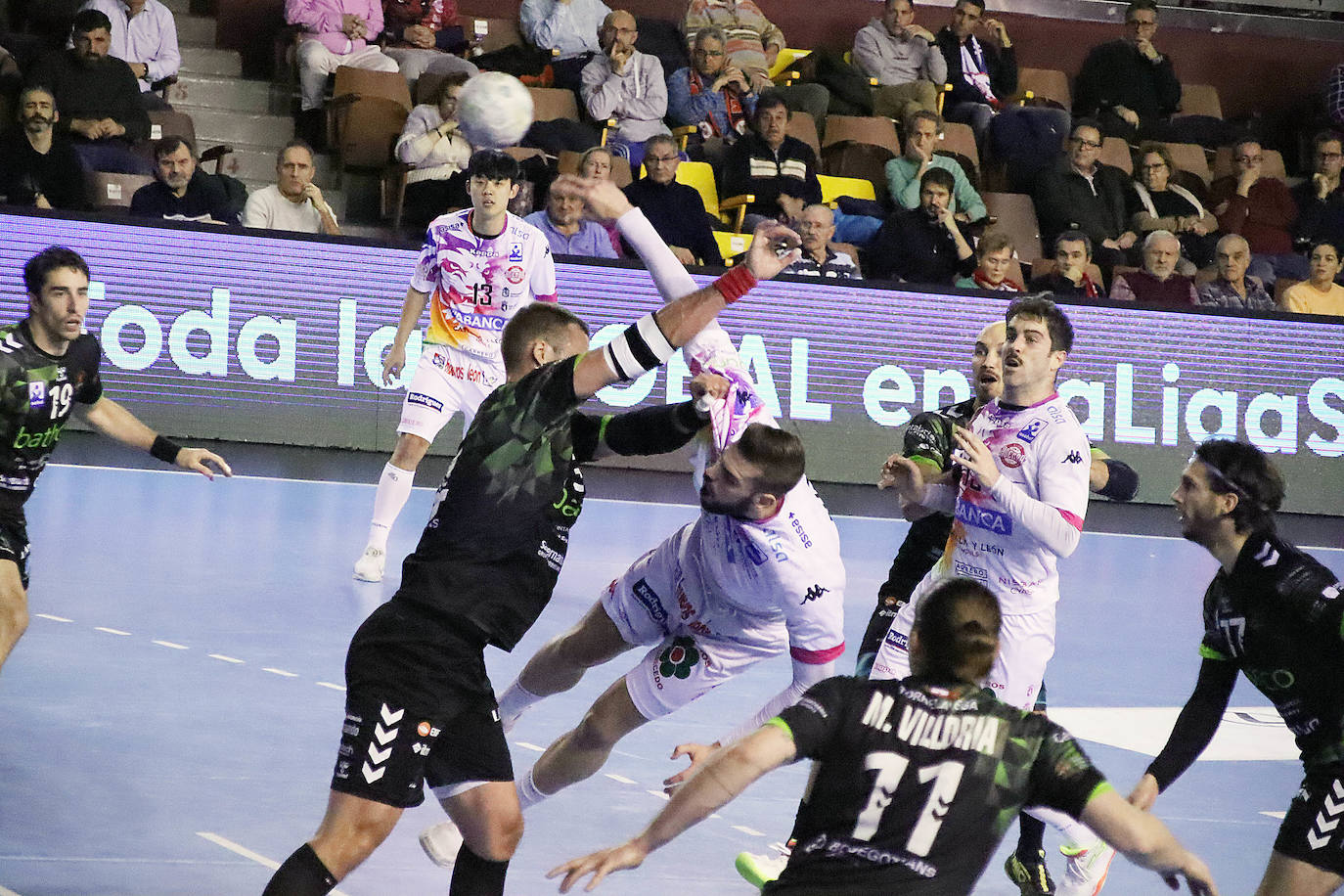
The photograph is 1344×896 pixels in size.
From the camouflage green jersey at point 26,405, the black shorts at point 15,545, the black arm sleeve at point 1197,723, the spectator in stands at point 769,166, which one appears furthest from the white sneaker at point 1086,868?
the spectator in stands at point 769,166

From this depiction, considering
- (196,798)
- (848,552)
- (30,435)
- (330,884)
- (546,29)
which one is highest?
(546,29)

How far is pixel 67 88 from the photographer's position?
13125 mm

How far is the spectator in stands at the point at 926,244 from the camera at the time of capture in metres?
14.0

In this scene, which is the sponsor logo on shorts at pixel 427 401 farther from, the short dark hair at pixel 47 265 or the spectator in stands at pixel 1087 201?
the spectator in stands at pixel 1087 201

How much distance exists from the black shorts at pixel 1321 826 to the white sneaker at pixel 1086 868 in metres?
1.14

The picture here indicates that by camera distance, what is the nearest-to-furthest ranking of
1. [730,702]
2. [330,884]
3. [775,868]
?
1. [330,884]
2. [775,868]
3. [730,702]

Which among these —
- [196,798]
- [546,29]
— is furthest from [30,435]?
[546,29]

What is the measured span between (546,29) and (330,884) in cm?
1244

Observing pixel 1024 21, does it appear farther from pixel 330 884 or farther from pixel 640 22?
pixel 330 884

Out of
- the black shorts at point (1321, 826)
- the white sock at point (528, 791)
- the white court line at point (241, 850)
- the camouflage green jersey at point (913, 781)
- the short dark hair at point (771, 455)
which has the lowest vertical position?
the white court line at point (241, 850)

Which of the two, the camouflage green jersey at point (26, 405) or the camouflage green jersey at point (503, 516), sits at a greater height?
the camouflage green jersey at point (503, 516)

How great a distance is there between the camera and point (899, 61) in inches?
656

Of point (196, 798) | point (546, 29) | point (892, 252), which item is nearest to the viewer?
point (196, 798)

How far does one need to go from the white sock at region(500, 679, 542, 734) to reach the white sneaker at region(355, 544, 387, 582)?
3.38 meters
